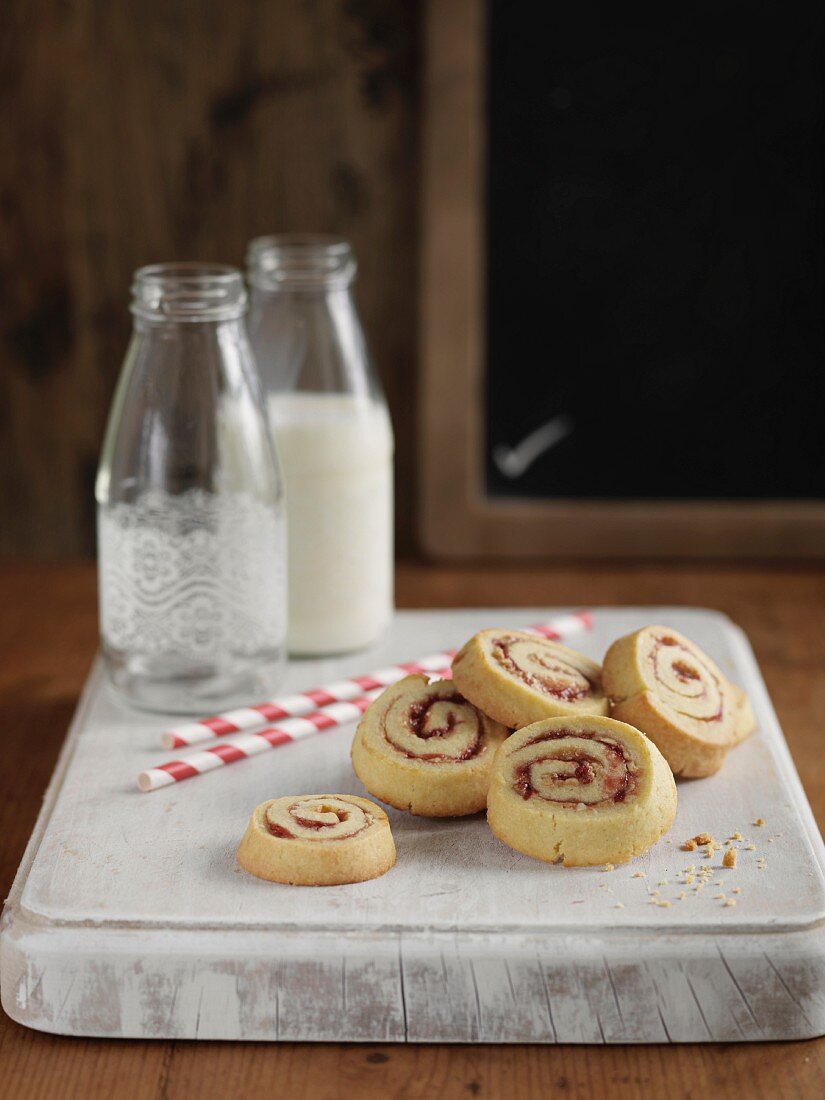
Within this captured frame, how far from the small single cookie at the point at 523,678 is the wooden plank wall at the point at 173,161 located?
2.27 feet

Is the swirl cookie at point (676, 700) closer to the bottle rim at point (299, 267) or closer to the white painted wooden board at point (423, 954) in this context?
the white painted wooden board at point (423, 954)

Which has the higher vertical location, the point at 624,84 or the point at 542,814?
the point at 624,84

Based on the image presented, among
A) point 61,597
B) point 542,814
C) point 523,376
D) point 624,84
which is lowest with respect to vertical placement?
point 61,597

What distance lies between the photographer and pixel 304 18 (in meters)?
1.55

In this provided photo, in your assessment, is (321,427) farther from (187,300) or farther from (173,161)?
(173,161)

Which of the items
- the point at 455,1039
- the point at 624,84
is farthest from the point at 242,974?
the point at 624,84

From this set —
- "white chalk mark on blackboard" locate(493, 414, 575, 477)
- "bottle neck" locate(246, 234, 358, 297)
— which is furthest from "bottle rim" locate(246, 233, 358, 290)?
"white chalk mark on blackboard" locate(493, 414, 575, 477)

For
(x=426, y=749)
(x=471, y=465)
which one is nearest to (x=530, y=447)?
(x=471, y=465)

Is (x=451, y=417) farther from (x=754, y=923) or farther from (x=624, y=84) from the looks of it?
(x=754, y=923)

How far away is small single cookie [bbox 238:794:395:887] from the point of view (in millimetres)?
840

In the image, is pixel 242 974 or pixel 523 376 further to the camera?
pixel 523 376

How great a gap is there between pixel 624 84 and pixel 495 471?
0.43 meters

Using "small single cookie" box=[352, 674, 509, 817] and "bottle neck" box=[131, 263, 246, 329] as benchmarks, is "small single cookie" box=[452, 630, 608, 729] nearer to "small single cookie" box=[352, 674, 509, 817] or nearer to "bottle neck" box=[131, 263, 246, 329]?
"small single cookie" box=[352, 674, 509, 817]

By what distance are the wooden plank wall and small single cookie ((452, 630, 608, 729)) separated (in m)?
0.69
